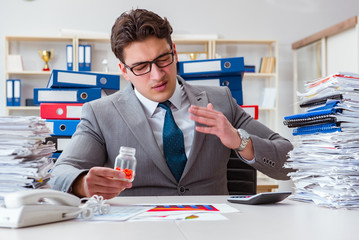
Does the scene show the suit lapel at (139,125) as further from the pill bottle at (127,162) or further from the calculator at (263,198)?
the calculator at (263,198)

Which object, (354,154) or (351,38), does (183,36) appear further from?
(354,154)

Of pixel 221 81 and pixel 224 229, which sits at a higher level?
pixel 221 81

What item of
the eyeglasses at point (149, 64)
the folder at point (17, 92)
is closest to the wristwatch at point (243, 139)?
the eyeglasses at point (149, 64)

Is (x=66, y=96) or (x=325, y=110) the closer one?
(x=325, y=110)

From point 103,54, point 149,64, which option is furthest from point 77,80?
point 103,54

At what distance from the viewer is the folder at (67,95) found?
2.26m

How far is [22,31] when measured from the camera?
5.23m

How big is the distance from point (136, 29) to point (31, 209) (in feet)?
3.12

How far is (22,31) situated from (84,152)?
4.16 m

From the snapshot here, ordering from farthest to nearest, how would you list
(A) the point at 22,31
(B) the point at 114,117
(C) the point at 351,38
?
(A) the point at 22,31 < (C) the point at 351,38 < (B) the point at 114,117

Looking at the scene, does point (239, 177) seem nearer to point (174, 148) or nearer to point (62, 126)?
point (174, 148)

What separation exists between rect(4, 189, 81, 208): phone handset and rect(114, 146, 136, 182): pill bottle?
0.20 meters

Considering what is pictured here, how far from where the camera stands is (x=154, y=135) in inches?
65.4

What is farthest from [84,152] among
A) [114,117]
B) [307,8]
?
[307,8]
